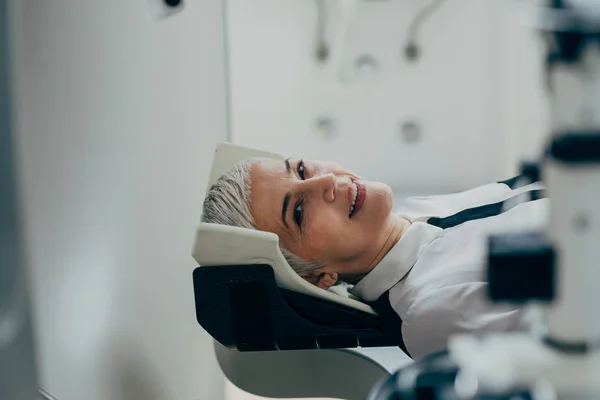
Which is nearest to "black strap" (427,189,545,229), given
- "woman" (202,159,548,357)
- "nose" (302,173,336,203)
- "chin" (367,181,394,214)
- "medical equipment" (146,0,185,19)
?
"woman" (202,159,548,357)

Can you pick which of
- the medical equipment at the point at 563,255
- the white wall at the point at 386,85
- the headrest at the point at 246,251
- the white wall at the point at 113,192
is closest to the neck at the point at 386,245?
the headrest at the point at 246,251

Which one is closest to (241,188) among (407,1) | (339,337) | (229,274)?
(229,274)

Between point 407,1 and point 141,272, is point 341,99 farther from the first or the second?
point 141,272

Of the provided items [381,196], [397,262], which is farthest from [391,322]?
[381,196]

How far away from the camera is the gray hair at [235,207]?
1146 millimetres

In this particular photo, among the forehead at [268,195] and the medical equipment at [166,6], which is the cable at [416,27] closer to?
the forehead at [268,195]

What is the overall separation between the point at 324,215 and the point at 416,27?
1.17 metres

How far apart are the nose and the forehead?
36mm

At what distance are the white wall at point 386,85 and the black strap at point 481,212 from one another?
3.21ft

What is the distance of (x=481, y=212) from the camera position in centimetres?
121

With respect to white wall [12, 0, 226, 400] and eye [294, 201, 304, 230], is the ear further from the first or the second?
white wall [12, 0, 226, 400]

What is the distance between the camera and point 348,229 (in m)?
1.14

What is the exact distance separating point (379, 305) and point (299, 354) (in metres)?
0.19

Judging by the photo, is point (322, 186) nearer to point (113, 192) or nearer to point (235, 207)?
point (235, 207)
